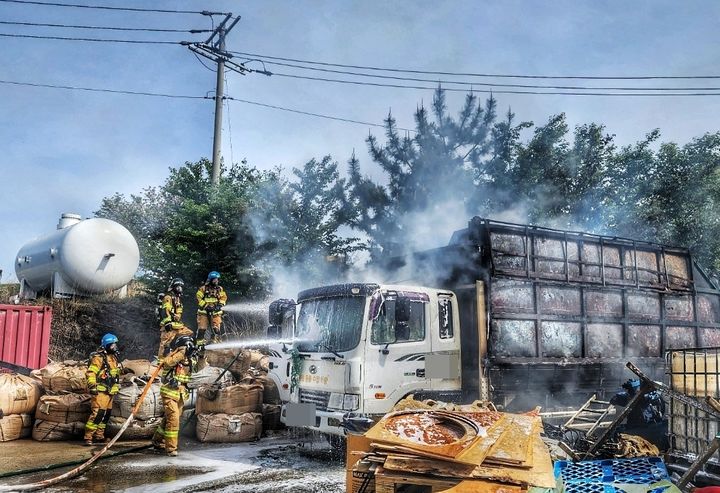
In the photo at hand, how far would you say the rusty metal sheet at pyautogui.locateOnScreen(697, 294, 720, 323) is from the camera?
9.72 metres

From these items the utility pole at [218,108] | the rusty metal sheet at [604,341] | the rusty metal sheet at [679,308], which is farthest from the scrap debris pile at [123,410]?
the utility pole at [218,108]

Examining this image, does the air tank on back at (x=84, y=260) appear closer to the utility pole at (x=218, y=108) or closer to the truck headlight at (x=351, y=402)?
the utility pole at (x=218, y=108)

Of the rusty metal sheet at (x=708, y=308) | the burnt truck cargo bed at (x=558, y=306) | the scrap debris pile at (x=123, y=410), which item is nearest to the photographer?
the burnt truck cargo bed at (x=558, y=306)

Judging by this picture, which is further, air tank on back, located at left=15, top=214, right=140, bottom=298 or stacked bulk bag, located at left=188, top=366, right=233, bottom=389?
air tank on back, located at left=15, top=214, right=140, bottom=298

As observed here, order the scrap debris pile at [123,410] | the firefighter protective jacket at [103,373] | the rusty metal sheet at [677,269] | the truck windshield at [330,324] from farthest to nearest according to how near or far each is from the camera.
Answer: the rusty metal sheet at [677,269] < the scrap debris pile at [123,410] < the firefighter protective jacket at [103,373] < the truck windshield at [330,324]

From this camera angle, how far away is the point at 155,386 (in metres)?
8.53

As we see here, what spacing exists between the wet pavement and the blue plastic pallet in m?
2.55

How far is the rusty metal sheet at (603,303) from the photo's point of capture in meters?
8.44

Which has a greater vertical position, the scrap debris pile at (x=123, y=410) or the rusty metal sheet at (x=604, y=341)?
the rusty metal sheet at (x=604, y=341)

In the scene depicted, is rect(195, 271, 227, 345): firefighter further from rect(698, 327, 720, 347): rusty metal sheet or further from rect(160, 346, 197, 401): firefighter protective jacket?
rect(698, 327, 720, 347): rusty metal sheet

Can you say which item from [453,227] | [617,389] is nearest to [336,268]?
[453,227]

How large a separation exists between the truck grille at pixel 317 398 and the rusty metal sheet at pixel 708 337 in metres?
6.81

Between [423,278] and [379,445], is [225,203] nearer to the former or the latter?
[423,278]

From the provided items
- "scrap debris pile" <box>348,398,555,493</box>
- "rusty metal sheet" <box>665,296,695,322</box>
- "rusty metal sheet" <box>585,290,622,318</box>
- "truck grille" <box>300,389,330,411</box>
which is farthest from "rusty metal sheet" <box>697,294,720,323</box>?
"scrap debris pile" <box>348,398,555,493</box>
